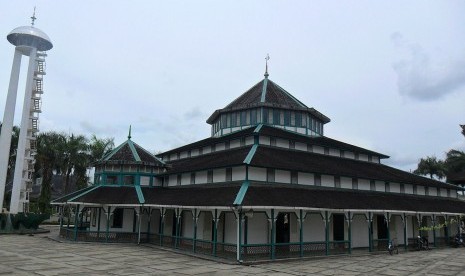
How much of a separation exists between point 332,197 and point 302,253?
17.3 ft

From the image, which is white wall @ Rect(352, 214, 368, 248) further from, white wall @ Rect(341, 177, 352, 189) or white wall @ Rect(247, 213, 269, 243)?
white wall @ Rect(247, 213, 269, 243)

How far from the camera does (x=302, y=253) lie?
2375 cm

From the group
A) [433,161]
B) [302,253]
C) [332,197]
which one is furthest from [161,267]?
[433,161]

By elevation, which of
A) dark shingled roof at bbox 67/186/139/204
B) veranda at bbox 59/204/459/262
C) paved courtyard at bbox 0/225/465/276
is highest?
dark shingled roof at bbox 67/186/139/204

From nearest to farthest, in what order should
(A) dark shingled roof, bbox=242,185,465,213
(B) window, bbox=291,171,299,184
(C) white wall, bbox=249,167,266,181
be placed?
(A) dark shingled roof, bbox=242,185,465,213, (C) white wall, bbox=249,167,266,181, (B) window, bbox=291,171,299,184

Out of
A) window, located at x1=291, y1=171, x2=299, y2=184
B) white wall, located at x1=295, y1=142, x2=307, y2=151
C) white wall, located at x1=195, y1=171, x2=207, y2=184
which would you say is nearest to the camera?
window, located at x1=291, y1=171, x2=299, y2=184

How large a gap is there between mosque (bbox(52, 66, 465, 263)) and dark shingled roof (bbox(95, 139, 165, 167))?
10cm

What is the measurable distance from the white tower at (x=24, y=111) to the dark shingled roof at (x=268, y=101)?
21.1 meters

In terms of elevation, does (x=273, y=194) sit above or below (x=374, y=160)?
below

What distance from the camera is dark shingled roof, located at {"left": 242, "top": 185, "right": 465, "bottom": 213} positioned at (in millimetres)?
22922

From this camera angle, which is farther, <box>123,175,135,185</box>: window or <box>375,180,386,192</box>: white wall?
<box>123,175,135,185</box>: window

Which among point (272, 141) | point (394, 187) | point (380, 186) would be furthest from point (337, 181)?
point (394, 187)

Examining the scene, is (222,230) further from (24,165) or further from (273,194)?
(24,165)

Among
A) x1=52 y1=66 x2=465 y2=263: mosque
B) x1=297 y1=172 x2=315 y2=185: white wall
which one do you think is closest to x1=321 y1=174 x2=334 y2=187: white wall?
Answer: x1=52 y1=66 x2=465 y2=263: mosque
